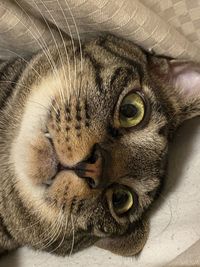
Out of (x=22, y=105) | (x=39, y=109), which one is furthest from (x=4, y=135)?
(x=39, y=109)

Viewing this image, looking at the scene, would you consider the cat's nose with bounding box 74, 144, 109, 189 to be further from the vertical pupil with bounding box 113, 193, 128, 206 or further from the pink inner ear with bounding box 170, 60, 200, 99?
the pink inner ear with bounding box 170, 60, 200, 99

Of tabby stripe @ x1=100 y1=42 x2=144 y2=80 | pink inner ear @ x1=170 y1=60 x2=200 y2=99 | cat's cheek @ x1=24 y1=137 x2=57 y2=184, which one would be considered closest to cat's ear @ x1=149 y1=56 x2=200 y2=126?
pink inner ear @ x1=170 y1=60 x2=200 y2=99

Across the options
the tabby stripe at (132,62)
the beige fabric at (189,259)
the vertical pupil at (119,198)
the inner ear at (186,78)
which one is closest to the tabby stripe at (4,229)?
the vertical pupil at (119,198)

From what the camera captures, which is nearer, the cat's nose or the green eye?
the cat's nose

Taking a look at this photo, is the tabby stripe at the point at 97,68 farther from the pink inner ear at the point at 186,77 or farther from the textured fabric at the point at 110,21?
the pink inner ear at the point at 186,77

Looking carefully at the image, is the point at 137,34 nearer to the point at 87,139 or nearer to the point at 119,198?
the point at 87,139

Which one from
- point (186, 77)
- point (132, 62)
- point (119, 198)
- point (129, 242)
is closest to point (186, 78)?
point (186, 77)
